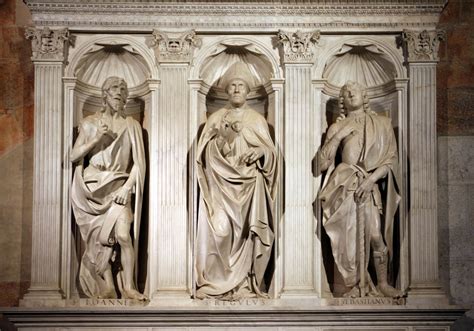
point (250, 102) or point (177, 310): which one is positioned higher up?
point (250, 102)

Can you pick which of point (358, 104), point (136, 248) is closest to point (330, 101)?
point (358, 104)

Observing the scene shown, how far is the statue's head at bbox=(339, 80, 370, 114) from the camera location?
19.8 meters

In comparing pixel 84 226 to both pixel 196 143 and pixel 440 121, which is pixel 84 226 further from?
pixel 440 121

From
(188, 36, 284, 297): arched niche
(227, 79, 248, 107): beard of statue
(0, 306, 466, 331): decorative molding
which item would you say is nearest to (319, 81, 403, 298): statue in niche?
(0, 306, 466, 331): decorative molding

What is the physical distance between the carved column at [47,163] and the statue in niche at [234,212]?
1769mm

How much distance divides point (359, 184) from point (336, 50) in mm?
1811

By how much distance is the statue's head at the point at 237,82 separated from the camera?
1983 centimetres

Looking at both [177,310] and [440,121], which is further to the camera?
[440,121]

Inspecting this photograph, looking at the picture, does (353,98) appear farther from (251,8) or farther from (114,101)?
(114,101)

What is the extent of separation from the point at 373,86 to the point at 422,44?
2.97ft

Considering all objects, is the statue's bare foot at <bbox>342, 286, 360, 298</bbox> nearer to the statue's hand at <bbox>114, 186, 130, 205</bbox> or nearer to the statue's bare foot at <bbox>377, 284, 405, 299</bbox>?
the statue's bare foot at <bbox>377, 284, 405, 299</bbox>

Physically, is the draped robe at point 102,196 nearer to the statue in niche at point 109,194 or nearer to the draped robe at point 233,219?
the statue in niche at point 109,194

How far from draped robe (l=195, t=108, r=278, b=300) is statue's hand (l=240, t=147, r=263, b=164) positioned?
61 mm

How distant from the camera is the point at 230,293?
19.3 m
